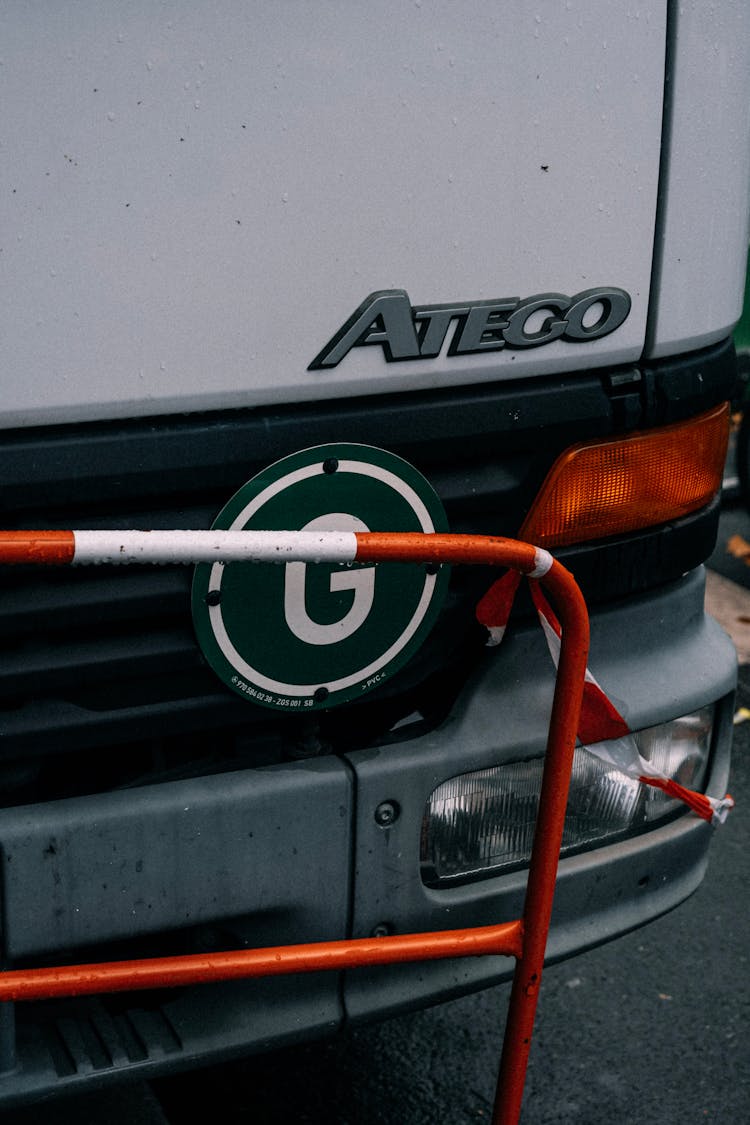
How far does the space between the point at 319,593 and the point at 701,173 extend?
884 millimetres

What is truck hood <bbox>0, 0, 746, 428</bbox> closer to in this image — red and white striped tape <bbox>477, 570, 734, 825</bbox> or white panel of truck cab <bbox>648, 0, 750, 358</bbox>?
white panel of truck cab <bbox>648, 0, 750, 358</bbox>

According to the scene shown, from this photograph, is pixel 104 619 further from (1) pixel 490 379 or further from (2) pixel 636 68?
(2) pixel 636 68

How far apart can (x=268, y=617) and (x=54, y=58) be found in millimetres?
788

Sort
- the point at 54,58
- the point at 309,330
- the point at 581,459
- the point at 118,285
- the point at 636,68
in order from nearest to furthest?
1. the point at 54,58
2. the point at 118,285
3. the point at 309,330
4. the point at 636,68
5. the point at 581,459

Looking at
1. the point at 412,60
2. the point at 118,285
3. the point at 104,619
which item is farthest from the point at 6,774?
the point at 412,60

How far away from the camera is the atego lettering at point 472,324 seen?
187 cm

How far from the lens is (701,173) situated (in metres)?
2.09

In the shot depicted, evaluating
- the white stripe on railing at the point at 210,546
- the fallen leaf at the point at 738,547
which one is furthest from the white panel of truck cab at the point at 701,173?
the fallen leaf at the point at 738,547

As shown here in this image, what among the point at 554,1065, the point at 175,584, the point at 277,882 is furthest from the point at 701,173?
the point at 554,1065

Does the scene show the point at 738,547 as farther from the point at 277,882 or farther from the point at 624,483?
the point at 277,882

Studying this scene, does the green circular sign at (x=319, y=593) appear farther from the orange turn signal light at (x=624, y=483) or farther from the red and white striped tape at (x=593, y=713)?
the orange turn signal light at (x=624, y=483)

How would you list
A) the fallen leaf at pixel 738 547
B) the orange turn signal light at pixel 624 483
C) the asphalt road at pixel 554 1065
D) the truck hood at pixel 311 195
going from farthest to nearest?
the fallen leaf at pixel 738 547 → the asphalt road at pixel 554 1065 → the orange turn signal light at pixel 624 483 → the truck hood at pixel 311 195

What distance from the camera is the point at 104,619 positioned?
1873mm

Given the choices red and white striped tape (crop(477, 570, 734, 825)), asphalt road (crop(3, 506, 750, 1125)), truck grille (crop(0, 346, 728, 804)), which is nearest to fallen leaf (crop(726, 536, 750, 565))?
asphalt road (crop(3, 506, 750, 1125))
